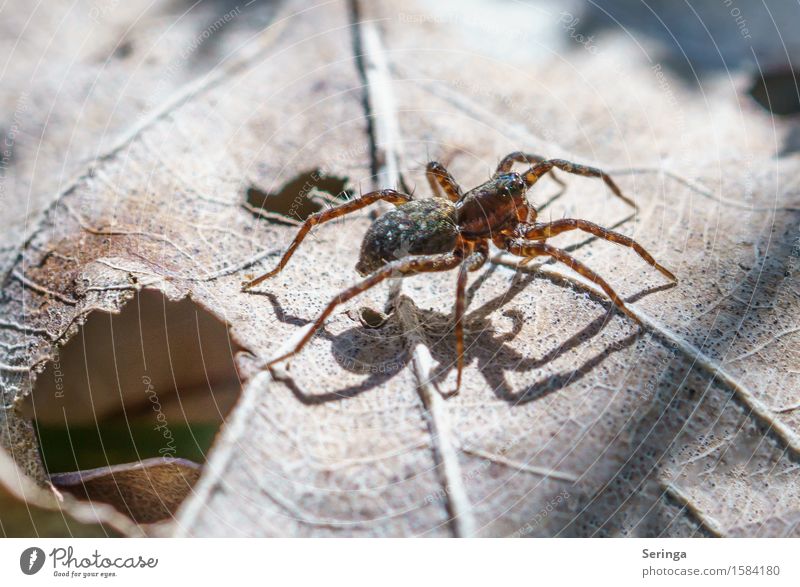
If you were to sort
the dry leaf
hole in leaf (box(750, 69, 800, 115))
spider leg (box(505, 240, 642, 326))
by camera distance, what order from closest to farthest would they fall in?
the dry leaf
spider leg (box(505, 240, 642, 326))
hole in leaf (box(750, 69, 800, 115))

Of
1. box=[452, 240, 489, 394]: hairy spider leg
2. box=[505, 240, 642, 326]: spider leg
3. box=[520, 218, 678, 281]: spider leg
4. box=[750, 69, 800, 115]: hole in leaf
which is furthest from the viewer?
box=[750, 69, 800, 115]: hole in leaf

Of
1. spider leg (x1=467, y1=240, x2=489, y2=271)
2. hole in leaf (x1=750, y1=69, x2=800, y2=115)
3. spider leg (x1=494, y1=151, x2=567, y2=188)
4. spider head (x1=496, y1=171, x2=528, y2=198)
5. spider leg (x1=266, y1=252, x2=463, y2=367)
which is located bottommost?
spider leg (x1=266, y1=252, x2=463, y2=367)

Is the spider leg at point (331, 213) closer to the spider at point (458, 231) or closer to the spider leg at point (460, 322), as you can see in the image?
the spider at point (458, 231)

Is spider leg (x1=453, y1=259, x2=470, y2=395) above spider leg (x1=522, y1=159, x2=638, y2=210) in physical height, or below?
below

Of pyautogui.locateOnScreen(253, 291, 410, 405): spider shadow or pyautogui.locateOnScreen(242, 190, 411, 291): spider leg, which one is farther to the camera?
pyautogui.locateOnScreen(242, 190, 411, 291): spider leg

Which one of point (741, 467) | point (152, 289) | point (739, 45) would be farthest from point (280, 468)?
point (739, 45)

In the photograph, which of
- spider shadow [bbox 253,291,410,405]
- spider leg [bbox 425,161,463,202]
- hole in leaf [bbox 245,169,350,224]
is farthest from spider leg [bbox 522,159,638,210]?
spider shadow [bbox 253,291,410,405]

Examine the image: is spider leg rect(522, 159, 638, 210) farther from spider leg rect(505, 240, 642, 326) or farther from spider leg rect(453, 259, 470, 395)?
spider leg rect(453, 259, 470, 395)
